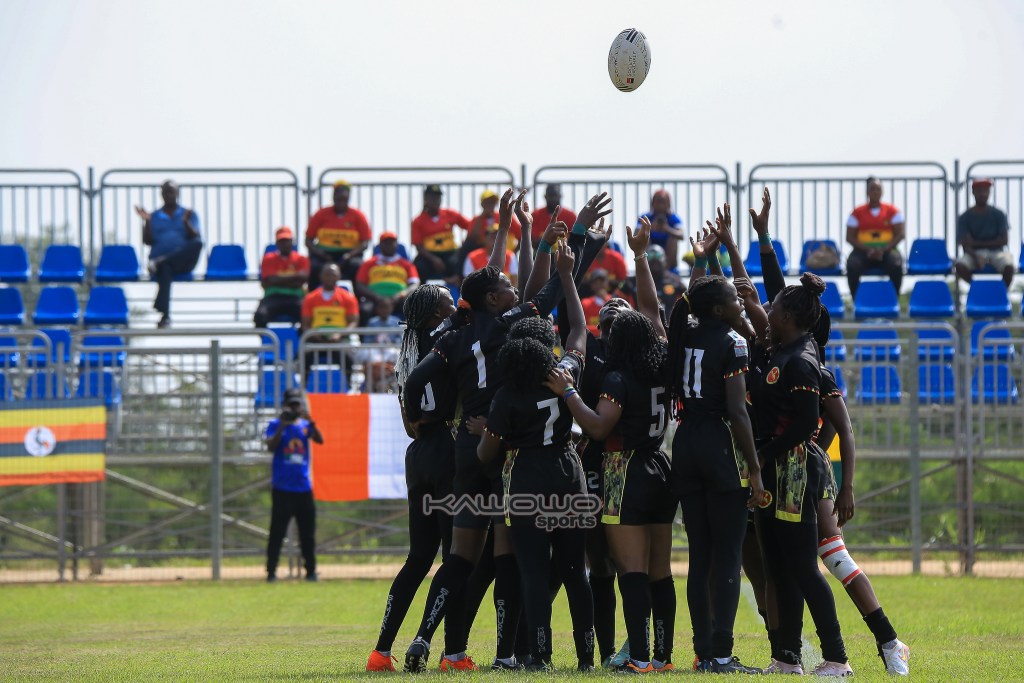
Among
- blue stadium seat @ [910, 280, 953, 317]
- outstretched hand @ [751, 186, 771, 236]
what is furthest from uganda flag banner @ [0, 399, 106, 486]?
blue stadium seat @ [910, 280, 953, 317]

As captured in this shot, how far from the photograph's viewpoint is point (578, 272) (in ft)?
27.2

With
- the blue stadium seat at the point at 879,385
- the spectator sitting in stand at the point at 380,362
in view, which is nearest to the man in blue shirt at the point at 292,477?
the spectator sitting in stand at the point at 380,362

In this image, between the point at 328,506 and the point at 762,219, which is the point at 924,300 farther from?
the point at 762,219

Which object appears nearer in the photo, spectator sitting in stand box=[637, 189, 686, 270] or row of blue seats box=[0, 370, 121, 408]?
row of blue seats box=[0, 370, 121, 408]

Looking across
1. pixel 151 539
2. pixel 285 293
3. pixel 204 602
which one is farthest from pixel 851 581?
pixel 285 293

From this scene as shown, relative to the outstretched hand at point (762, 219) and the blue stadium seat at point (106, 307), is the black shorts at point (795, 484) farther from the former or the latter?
the blue stadium seat at point (106, 307)

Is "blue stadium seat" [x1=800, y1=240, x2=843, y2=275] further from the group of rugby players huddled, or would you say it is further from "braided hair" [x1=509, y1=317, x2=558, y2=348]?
"braided hair" [x1=509, y1=317, x2=558, y2=348]

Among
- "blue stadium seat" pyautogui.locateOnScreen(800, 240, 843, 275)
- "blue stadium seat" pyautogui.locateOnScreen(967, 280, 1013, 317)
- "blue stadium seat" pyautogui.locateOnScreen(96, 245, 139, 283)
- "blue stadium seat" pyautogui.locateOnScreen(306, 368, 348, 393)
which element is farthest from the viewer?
"blue stadium seat" pyautogui.locateOnScreen(96, 245, 139, 283)

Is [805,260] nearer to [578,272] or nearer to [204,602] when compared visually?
[204,602]

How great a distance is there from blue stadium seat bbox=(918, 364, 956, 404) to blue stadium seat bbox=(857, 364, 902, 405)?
305mm

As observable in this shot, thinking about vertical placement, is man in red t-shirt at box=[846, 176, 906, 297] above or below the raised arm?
above

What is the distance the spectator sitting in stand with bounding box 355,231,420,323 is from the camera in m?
18.2

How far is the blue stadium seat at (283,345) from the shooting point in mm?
15859

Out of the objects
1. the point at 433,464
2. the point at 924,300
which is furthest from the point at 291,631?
the point at 924,300
